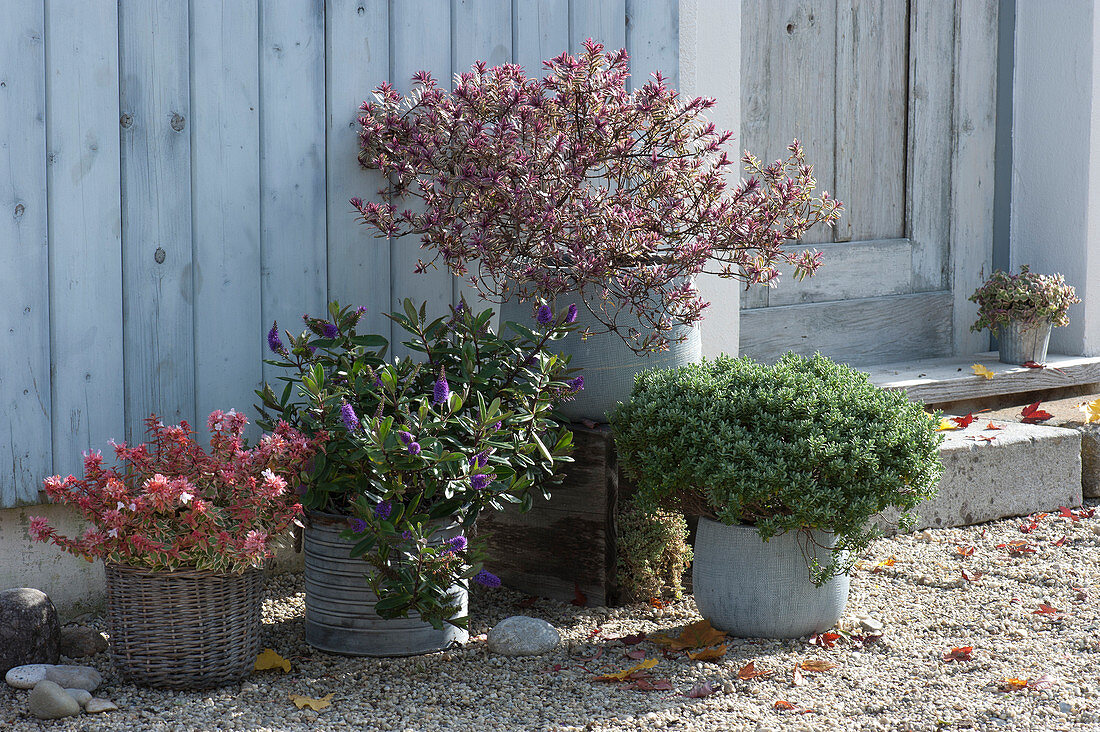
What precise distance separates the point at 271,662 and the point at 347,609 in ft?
0.70

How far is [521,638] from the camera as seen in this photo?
2.83 meters

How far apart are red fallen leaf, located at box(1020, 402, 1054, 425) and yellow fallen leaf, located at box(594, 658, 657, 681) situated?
2.38 metres

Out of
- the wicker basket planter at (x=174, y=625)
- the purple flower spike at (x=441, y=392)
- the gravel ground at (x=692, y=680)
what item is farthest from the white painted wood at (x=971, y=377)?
the wicker basket planter at (x=174, y=625)

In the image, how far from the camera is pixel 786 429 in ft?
9.13

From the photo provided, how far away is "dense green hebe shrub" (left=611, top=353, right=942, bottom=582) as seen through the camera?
8.85ft

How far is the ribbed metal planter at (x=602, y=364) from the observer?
3.18m

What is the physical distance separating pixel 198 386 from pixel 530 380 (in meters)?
0.93

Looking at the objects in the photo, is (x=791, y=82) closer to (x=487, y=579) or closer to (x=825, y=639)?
(x=825, y=639)

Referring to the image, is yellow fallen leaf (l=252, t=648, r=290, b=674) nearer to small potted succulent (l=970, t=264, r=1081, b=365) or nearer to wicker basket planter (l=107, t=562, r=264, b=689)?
wicker basket planter (l=107, t=562, r=264, b=689)

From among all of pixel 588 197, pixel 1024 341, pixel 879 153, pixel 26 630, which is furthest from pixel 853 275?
pixel 26 630

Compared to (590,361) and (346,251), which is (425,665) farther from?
(346,251)

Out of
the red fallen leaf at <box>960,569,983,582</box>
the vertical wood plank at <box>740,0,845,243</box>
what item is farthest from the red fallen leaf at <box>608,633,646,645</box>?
the vertical wood plank at <box>740,0,845,243</box>

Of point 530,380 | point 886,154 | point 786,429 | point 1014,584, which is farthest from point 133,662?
point 886,154

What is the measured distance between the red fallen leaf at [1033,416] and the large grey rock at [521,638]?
8.08 feet
